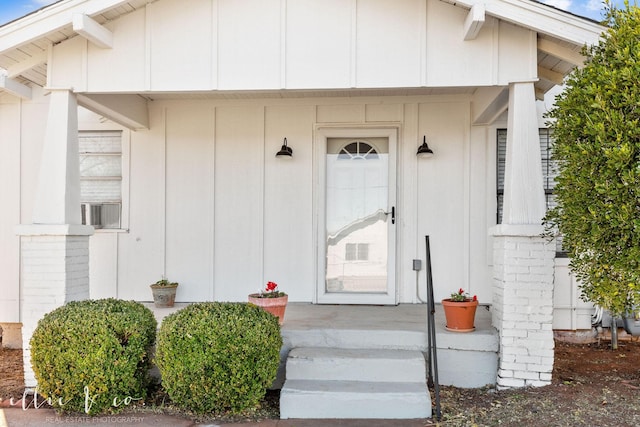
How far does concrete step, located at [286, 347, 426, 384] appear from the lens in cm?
418

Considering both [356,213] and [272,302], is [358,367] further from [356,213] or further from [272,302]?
[356,213]

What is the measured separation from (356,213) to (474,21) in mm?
2597

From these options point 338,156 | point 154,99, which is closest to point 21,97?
point 154,99

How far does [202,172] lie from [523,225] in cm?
364

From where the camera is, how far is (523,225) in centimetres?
427

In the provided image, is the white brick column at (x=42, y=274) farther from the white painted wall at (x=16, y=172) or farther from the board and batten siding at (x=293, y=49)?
the white painted wall at (x=16, y=172)

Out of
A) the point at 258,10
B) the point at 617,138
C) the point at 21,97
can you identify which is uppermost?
the point at 258,10

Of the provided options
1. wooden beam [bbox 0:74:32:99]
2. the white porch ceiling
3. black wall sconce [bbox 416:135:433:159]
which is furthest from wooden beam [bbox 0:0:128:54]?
black wall sconce [bbox 416:135:433:159]

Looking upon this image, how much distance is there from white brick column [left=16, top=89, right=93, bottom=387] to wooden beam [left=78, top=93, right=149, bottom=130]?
270 millimetres

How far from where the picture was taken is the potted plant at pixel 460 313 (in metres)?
4.51

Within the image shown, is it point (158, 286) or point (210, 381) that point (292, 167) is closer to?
point (158, 286)

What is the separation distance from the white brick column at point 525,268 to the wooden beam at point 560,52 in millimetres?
323

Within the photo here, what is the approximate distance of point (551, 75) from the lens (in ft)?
16.3

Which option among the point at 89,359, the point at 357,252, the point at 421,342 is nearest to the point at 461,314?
the point at 421,342
